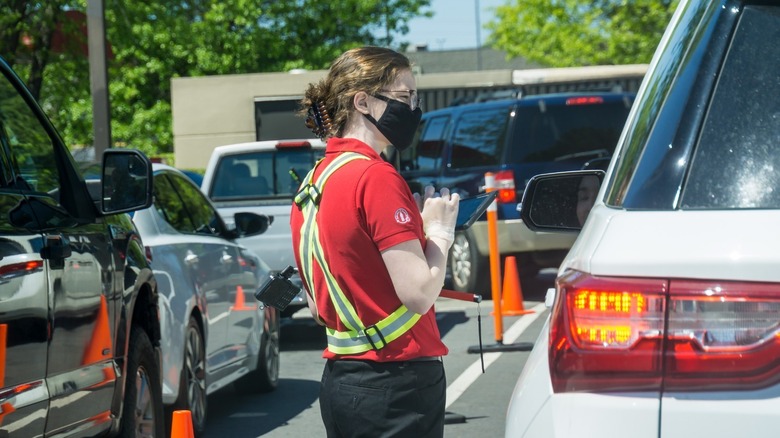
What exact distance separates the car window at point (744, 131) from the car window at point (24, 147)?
279 centimetres

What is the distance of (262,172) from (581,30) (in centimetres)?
2678

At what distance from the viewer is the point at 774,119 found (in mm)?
2268

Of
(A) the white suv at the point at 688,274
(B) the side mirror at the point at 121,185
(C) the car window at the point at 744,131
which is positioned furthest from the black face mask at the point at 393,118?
(B) the side mirror at the point at 121,185

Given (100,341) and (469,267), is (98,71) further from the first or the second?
(100,341)

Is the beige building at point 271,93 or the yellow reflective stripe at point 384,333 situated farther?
the beige building at point 271,93

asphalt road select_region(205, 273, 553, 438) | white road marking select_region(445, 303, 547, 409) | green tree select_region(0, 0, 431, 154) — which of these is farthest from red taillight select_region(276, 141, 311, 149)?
green tree select_region(0, 0, 431, 154)

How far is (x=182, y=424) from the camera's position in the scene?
4.64m

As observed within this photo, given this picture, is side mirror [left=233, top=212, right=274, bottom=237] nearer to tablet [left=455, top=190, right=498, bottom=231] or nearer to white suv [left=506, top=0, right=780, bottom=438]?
tablet [left=455, top=190, right=498, bottom=231]

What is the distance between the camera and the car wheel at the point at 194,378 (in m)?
7.08

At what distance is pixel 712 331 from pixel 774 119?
1.32 ft

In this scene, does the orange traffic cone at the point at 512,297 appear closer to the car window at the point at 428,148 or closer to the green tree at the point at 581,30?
the car window at the point at 428,148

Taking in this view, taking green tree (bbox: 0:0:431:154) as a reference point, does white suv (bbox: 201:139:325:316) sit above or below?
below

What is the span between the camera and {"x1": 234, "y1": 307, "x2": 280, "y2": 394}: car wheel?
29.0 ft

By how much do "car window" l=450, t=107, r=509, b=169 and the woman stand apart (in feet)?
34.6
